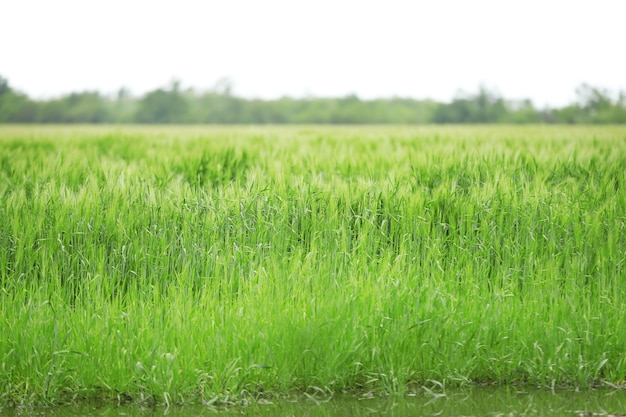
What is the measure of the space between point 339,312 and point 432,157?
3.50m

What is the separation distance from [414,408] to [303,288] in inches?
47.9

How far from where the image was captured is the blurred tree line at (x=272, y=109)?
45.6 meters

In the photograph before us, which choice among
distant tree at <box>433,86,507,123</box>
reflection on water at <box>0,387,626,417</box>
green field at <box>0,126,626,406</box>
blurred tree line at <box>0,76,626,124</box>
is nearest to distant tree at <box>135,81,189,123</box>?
blurred tree line at <box>0,76,626,124</box>

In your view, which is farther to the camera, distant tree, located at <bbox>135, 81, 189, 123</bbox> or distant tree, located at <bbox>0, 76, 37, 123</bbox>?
distant tree, located at <bbox>135, 81, 189, 123</bbox>

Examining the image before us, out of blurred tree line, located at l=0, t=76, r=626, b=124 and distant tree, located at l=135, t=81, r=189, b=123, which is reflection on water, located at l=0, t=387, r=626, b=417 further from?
distant tree, located at l=135, t=81, r=189, b=123

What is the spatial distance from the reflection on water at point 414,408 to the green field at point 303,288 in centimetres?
10

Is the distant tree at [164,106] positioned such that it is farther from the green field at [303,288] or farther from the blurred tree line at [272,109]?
the green field at [303,288]

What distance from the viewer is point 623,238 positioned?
574cm

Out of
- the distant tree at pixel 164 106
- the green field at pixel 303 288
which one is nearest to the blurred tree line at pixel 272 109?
the distant tree at pixel 164 106

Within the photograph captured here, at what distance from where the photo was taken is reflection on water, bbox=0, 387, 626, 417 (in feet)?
13.0

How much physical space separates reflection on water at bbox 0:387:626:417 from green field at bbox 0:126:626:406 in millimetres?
103

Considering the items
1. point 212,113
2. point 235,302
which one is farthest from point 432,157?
point 212,113

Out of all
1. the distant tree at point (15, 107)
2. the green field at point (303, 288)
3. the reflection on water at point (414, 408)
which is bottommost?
the reflection on water at point (414, 408)

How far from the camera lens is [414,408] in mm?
4047
